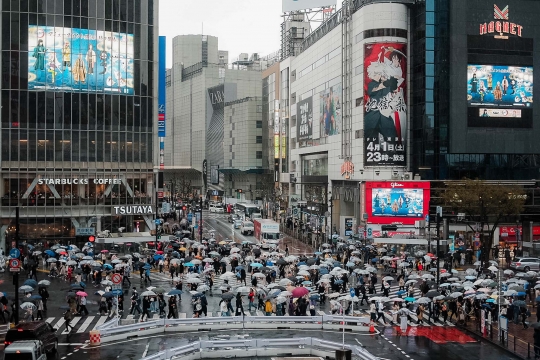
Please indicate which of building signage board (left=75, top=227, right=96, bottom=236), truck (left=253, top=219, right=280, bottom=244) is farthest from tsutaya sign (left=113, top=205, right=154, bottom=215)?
truck (left=253, top=219, right=280, bottom=244)

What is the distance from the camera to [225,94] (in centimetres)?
17325

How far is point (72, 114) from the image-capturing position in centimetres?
7006

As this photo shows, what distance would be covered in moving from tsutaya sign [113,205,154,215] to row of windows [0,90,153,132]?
842cm

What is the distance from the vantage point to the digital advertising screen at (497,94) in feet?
246

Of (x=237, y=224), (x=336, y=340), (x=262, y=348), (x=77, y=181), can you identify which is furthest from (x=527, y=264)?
(x=237, y=224)

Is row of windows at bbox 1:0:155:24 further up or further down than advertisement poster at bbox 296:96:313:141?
further up

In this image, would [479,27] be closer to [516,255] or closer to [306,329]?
[516,255]

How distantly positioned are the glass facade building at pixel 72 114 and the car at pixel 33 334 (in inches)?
1688

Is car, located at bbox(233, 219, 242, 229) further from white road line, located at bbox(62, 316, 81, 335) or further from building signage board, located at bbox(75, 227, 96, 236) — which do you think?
white road line, located at bbox(62, 316, 81, 335)

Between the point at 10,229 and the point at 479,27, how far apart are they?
2139 inches

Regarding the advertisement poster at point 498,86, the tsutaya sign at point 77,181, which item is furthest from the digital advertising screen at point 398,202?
the tsutaya sign at point 77,181

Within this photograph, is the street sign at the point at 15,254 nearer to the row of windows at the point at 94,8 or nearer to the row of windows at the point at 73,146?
the row of windows at the point at 73,146

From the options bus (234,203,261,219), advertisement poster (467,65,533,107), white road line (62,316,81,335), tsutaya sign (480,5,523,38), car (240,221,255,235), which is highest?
tsutaya sign (480,5,523,38)

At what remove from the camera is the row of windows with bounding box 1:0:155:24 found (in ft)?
225
